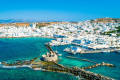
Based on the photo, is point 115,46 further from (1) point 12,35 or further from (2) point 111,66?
(1) point 12,35

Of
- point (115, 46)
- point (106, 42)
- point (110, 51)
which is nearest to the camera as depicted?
point (110, 51)

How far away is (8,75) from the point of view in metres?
15.2

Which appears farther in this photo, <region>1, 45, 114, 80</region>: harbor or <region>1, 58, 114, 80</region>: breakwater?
<region>1, 45, 114, 80</region>: harbor

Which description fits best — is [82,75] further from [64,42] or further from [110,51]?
[64,42]

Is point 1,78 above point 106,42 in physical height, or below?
below

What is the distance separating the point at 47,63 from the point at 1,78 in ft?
19.1

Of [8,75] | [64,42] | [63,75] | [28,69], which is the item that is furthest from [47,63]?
[64,42]

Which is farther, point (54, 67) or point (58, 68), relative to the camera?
point (54, 67)

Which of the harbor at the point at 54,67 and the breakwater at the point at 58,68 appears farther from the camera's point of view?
the harbor at the point at 54,67

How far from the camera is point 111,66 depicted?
1827cm

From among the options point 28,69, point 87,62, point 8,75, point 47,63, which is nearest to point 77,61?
point 87,62

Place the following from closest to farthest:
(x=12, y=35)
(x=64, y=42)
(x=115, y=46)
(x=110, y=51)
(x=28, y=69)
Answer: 1. (x=28, y=69)
2. (x=110, y=51)
3. (x=115, y=46)
4. (x=64, y=42)
5. (x=12, y=35)

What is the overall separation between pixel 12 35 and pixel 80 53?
26985 mm

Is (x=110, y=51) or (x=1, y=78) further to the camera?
(x=110, y=51)
